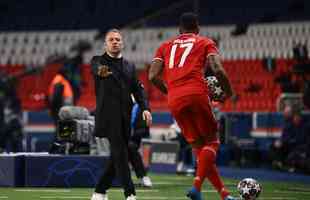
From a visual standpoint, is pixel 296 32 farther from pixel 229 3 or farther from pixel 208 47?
pixel 208 47

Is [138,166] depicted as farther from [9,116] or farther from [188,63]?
[9,116]

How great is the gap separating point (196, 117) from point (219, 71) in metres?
0.58

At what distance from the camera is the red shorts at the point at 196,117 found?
11.4m

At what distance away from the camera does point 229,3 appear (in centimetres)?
3369

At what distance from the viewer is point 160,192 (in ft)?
50.3

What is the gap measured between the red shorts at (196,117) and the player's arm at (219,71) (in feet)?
0.83

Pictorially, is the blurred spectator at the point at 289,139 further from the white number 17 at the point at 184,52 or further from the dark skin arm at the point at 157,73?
the white number 17 at the point at 184,52

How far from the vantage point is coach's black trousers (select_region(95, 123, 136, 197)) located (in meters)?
12.1

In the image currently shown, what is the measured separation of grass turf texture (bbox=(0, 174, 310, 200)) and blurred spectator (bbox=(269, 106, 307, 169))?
4.57 m

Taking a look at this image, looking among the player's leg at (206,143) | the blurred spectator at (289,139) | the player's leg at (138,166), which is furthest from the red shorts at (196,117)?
the blurred spectator at (289,139)

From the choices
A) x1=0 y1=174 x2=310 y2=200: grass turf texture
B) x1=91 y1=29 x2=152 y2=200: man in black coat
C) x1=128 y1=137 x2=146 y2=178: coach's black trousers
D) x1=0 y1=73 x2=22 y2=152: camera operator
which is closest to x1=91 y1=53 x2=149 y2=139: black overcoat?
x1=91 y1=29 x2=152 y2=200: man in black coat

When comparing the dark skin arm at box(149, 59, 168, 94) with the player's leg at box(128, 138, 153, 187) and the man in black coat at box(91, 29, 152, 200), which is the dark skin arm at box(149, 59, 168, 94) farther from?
the player's leg at box(128, 138, 153, 187)

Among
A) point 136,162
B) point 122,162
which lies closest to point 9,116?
point 136,162

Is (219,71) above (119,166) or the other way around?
above
